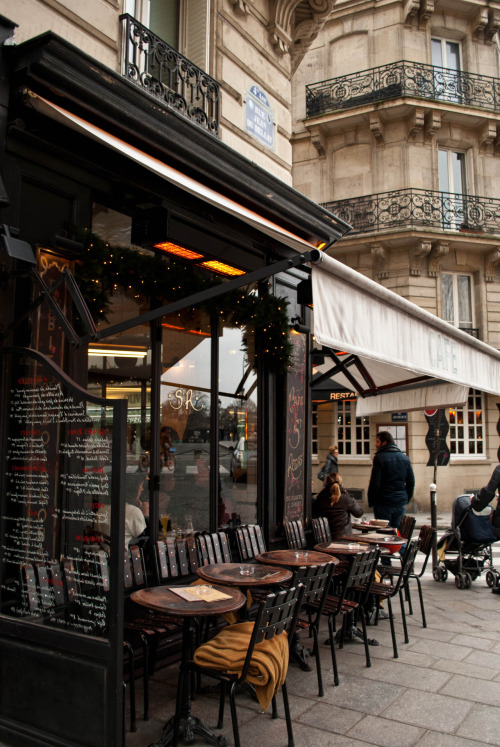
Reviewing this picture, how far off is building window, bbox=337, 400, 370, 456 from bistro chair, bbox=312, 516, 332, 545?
468 inches

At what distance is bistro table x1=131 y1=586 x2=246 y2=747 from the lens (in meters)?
3.99

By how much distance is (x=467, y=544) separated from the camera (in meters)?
8.78

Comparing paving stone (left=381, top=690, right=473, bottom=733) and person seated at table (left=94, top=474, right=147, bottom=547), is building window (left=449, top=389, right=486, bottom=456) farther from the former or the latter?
paving stone (left=381, top=690, right=473, bottom=733)

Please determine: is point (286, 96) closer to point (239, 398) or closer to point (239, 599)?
point (239, 398)

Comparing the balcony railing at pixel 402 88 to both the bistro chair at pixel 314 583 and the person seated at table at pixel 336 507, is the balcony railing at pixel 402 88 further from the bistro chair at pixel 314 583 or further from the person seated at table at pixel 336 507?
the bistro chair at pixel 314 583

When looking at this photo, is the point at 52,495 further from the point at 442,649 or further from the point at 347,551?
the point at 442,649

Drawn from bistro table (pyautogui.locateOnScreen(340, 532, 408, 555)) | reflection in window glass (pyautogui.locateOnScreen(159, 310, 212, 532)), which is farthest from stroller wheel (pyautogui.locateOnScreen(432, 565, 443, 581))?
reflection in window glass (pyautogui.locateOnScreen(159, 310, 212, 532))

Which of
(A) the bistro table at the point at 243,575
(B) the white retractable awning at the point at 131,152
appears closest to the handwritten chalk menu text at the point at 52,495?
(A) the bistro table at the point at 243,575

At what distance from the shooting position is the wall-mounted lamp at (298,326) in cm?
812

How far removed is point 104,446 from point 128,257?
250 centimetres

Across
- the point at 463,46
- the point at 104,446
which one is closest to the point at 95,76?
the point at 104,446

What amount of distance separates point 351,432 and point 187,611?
53.4 feet

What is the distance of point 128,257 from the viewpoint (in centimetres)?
568

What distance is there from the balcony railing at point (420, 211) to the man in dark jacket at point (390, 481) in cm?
1152
